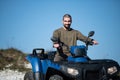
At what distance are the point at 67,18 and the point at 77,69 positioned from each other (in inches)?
66.1

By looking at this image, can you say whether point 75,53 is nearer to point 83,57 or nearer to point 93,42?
point 83,57

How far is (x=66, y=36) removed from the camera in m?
7.75

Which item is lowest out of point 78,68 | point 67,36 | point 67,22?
point 78,68

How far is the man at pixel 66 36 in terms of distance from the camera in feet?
24.7

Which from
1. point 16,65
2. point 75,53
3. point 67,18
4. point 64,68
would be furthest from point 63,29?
point 16,65

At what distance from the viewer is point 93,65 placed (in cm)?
646

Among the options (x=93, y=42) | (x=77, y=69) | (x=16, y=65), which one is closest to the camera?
(x=77, y=69)

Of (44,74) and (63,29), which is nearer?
(44,74)

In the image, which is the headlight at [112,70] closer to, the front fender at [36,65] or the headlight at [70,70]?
the headlight at [70,70]

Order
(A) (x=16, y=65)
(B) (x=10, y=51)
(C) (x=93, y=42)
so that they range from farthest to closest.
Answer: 1. (B) (x=10, y=51)
2. (A) (x=16, y=65)
3. (C) (x=93, y=42)

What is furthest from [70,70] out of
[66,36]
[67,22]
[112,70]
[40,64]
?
[67,22]

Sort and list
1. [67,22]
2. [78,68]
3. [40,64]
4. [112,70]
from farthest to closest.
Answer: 1. [67,22]
2. [40,64]
3. [112,70]
4. [78,68]

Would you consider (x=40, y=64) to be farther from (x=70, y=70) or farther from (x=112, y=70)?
(x=112, y=70)

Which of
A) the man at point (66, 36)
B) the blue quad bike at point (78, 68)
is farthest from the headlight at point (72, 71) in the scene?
the man at point (66, 36)
